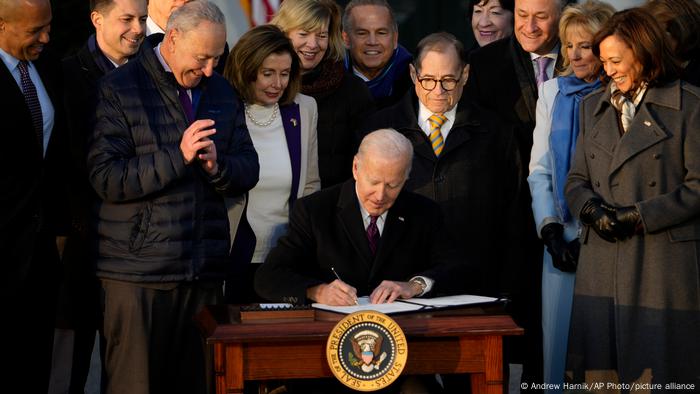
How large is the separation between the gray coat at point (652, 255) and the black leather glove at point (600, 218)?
1.9 inches

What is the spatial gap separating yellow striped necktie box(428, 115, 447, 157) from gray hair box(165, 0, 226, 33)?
4.31 feet

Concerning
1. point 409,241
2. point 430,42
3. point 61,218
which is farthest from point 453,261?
point 61,218

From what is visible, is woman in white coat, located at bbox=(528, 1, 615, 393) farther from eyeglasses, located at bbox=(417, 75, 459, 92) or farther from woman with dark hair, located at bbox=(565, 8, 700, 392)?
eyeglasses, located at bbox=(417, 75, 459, 92)

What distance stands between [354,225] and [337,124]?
1.30m

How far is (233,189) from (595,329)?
5.68 feet

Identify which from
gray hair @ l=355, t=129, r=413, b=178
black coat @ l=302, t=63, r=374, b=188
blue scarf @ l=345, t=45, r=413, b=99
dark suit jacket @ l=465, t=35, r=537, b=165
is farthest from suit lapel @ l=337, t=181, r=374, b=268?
blue scarf @ l=345, t=45, r=413, b=99

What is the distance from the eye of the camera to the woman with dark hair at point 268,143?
596cm

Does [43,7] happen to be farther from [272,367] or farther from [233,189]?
[272,367]

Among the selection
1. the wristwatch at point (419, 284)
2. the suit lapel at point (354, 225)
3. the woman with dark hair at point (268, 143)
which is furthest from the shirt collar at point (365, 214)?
the woman with dark hair at point (268, 143)

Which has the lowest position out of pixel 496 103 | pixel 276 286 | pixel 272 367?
pixel 272 367

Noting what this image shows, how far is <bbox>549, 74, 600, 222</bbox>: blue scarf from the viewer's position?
5992 mm

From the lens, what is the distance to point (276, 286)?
5.10 meters

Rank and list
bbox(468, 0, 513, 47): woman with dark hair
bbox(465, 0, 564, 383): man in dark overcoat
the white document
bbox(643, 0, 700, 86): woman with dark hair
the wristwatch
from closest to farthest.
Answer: the white document, the wristwatch, bbox(643, 0, 700, 86): woman with dark hair, bbox(465, 0, 564, 383): man in dark overcoat, bbox(468, 0, 513, 47): woman with dark hair

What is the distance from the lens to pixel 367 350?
14.7 feet
